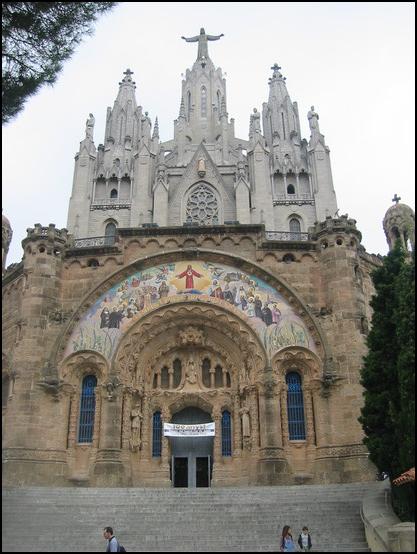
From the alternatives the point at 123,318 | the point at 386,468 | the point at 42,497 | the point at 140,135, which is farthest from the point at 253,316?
the point at 140,135

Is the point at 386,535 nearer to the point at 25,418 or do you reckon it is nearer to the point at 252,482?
the point at 252,482

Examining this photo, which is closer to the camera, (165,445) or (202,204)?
(165,445)

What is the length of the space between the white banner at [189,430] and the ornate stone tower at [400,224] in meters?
11.7

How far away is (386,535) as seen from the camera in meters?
12.8

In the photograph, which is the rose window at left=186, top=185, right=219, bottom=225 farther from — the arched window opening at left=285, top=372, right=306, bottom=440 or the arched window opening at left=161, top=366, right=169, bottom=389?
the arched window opening at left=285, top=372, right=306, bottom=440

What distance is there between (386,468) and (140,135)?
42.8 metres

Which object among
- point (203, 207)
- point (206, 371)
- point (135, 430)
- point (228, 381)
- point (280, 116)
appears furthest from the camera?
point (280, 116)

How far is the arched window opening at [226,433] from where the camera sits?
23047 millimetres

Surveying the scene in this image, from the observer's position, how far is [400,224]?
25.5 m

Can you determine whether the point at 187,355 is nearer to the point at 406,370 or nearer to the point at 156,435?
the point at 156,435

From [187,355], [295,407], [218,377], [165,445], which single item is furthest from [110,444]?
[295,407]

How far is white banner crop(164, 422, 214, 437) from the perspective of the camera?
23.0 meters

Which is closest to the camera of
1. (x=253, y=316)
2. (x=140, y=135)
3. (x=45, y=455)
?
(x=45, y=455)

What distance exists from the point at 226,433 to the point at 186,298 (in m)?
5.89
